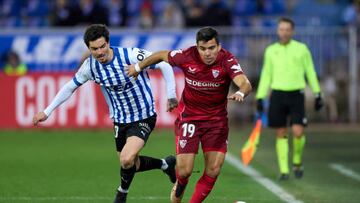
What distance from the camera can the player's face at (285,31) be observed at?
1385 cm

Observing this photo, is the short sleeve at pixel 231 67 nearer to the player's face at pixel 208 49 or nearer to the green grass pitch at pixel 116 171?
the player's face at pixel 208 49

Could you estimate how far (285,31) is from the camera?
45.7 feet

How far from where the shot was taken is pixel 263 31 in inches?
919

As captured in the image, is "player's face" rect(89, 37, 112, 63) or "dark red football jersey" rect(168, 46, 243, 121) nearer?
"dark red football jersey" rect(168, 46, 243, 121)

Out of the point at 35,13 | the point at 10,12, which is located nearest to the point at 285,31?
the point at 35,13

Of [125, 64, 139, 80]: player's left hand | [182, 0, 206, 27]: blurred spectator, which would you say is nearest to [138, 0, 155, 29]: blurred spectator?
[182, 0, 206, 27]: blurred spectator

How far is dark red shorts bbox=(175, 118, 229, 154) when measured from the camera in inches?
391

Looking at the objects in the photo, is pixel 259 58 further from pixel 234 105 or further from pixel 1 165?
pixel 1 165

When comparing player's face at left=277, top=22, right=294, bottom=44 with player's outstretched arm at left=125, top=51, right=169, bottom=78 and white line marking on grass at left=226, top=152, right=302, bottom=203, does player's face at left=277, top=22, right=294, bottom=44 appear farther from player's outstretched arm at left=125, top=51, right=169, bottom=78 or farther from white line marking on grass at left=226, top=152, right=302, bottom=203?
player's outstretched arm at left=125, top=51, right=169, bottom=78

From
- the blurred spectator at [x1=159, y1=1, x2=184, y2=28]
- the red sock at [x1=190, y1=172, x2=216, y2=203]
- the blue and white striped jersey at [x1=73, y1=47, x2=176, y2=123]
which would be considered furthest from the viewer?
the blurred spectator at [x1=159, y1=1, x2=184, y2=28]

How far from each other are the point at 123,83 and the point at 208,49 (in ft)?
4.82

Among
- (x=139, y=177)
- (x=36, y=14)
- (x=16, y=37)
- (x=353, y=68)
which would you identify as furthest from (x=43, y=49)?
(x=139, y=177)

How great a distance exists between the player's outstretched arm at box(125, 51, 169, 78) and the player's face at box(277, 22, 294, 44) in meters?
4.19

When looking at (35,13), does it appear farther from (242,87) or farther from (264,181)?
(242,87)
